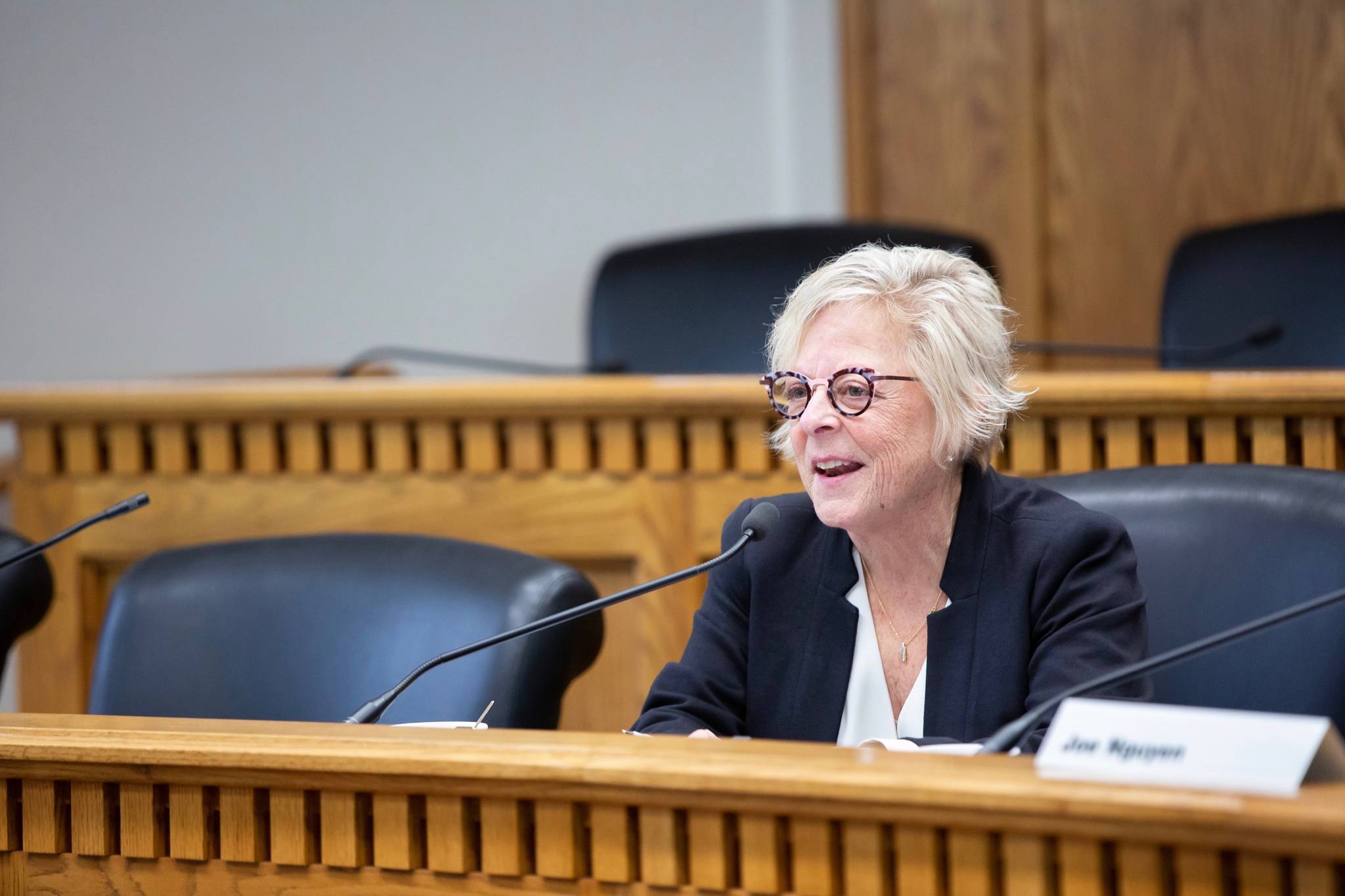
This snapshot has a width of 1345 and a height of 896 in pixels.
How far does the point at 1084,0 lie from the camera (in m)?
3.26

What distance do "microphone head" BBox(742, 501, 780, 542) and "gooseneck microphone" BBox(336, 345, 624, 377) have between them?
1.40 metres

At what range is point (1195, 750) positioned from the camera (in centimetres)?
88

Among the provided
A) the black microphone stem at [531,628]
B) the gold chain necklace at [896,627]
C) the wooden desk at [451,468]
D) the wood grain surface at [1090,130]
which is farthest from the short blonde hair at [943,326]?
the wood grain surface at [1090,130]

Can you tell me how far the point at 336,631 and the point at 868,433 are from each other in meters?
0.55

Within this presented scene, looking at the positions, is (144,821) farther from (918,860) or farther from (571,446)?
(571,446)

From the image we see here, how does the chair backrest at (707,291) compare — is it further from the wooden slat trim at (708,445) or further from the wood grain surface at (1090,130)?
the wooden slat trim at (708,445)

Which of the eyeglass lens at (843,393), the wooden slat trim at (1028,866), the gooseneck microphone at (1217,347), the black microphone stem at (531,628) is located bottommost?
the wooden slat trim at (1028,866)

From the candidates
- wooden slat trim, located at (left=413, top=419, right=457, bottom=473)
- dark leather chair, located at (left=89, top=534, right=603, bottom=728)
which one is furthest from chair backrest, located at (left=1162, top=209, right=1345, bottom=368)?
dark leather chair, located at (left=89, top=534, right=603, bottom=728)

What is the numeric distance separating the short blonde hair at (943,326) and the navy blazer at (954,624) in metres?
0.07

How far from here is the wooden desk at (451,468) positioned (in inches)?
81.3

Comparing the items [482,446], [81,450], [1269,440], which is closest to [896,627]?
[1269,440]

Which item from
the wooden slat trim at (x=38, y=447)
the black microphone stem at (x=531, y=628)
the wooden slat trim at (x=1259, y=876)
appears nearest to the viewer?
the wooden slat trim at (x=1259, y=876)

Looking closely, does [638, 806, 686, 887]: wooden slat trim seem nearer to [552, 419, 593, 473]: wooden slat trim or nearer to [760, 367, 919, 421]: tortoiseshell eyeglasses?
[760, 367, 919, 421]: tortoiseshell eyeglasses

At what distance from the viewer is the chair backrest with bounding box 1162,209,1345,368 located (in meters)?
2.45
